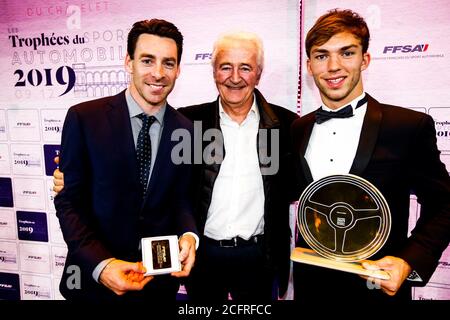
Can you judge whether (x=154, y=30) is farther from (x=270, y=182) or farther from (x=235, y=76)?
(x=270, y=182)

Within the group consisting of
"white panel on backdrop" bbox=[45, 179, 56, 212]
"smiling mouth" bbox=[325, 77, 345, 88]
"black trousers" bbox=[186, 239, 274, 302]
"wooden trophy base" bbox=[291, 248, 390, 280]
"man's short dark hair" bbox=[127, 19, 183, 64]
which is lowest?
"black trousers" bbox=[186, 239, 274, 302]

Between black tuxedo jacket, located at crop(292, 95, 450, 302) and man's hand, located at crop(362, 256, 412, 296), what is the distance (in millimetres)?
50

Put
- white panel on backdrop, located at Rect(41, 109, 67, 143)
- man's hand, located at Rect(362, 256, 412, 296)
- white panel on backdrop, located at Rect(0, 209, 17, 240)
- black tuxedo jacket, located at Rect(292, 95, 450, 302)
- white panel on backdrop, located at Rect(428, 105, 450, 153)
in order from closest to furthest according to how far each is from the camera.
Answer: man's hand, located at Rect(362, 256, 412, 296) → black tuxedo jacket, located at Rect(292, 95, 450, 302) → white panel on backdrop, located at Rect(428, 105, 450, 153) → white panel on backdrop, located at Rect(41, 109, 67, 143) → white panel on backdrop, located at Rect(0, 209, 17, 240)

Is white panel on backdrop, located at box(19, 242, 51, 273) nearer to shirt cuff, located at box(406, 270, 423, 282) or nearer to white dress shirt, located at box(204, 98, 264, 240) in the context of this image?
white dress shirt, located at box(204, 98, 264, 240)

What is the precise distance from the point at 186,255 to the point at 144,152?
22.2 inches

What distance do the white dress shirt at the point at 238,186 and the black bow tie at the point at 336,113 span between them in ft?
1.28

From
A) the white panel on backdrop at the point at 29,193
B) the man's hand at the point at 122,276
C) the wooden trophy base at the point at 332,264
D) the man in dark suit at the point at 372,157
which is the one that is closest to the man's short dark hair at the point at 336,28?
the man in dark suit at the point at 372,157

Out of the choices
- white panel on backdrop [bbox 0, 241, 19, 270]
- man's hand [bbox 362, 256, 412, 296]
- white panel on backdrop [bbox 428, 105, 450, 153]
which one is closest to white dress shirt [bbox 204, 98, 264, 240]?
man's hand [bbox 362, 256, 412, 296]

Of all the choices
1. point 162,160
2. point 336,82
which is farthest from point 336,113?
point 162,160

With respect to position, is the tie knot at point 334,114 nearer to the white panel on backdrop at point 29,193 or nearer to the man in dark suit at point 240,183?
the man in dark suit at point 240,183

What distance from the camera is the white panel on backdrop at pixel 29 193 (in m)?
2.83

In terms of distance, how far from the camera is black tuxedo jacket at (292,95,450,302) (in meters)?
1.65
